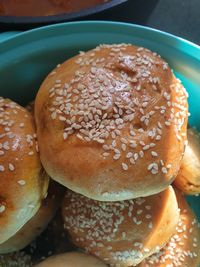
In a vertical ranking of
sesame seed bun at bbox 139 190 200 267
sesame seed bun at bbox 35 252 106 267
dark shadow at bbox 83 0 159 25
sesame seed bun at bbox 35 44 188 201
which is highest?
dark shadow at bbox 83 0 159 25

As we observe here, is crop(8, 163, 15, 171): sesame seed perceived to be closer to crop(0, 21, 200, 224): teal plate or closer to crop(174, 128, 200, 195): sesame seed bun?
crop(0, 21, 200, 224): teal plate

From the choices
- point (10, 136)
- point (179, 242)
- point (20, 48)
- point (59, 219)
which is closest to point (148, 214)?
point (179, 242)

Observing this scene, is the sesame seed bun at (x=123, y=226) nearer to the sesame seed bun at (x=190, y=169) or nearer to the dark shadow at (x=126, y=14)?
the sesame seed bun at (x=190, y=169)

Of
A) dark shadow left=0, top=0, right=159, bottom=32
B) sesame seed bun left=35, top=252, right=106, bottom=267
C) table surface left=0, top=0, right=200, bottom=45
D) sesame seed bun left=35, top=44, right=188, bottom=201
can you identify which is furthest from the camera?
table surface left=0, top=0, right=200, bottom=45

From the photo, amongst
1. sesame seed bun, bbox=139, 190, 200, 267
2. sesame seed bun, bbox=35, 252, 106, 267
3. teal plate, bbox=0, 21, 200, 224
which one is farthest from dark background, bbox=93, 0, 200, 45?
sesame seed bun, bbox=35, 252, 106, 267

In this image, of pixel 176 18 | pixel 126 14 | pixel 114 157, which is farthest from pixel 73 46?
pixel 176 18

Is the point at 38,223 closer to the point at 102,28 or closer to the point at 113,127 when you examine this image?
the point at 113,127

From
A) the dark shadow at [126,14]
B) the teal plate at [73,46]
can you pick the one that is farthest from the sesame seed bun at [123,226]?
the dark shadow at [126,14]
